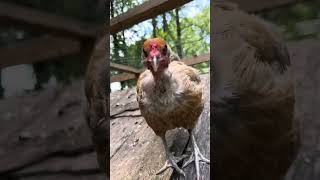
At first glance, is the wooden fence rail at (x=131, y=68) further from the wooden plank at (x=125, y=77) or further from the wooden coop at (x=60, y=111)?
the wooden coop at (x=60, y=111)

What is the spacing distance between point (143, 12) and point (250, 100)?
2.52 ft

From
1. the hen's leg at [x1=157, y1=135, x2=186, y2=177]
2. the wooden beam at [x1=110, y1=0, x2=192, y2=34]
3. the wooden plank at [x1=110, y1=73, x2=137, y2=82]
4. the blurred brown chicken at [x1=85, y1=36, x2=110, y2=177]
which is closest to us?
the blurred brown chicken at [x1=85, y1=36, x2=110, y2=177]

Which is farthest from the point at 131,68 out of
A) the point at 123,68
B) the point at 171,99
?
the point at 171,99

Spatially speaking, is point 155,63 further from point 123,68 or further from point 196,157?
point 123,68

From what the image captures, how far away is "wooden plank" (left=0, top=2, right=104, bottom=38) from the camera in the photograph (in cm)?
69

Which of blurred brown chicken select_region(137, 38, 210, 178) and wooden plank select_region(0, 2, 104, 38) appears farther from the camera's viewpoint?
blurred brown chicken select_region(137, 38, 210, 178)

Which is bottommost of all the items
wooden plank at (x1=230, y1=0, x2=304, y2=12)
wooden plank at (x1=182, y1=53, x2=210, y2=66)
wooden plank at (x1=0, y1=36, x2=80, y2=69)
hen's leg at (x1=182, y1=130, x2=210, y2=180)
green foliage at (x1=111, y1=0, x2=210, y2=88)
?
hen's leg at (x1=182, y1=130, x2=210, y2=180)

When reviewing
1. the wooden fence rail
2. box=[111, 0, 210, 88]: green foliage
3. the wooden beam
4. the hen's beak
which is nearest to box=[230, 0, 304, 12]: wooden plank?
the wooden beam

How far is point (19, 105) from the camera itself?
0.72m

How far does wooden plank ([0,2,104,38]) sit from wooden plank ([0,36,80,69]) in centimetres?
2

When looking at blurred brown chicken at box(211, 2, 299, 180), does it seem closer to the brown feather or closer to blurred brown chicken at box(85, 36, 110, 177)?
blurred brown chicken at box(85, 36, 110, 177)

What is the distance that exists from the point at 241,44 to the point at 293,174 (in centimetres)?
25

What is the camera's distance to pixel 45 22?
28.7 inches

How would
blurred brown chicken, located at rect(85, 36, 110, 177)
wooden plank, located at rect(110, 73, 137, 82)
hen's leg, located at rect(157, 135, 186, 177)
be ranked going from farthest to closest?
1. wooden plank, located at rect(110, 73, 137, 82)
2. hen's leg, located at rect(157, 135, 186, 177)
3. blurred brown chicken, located at rect(85, 36, 110, 177)
